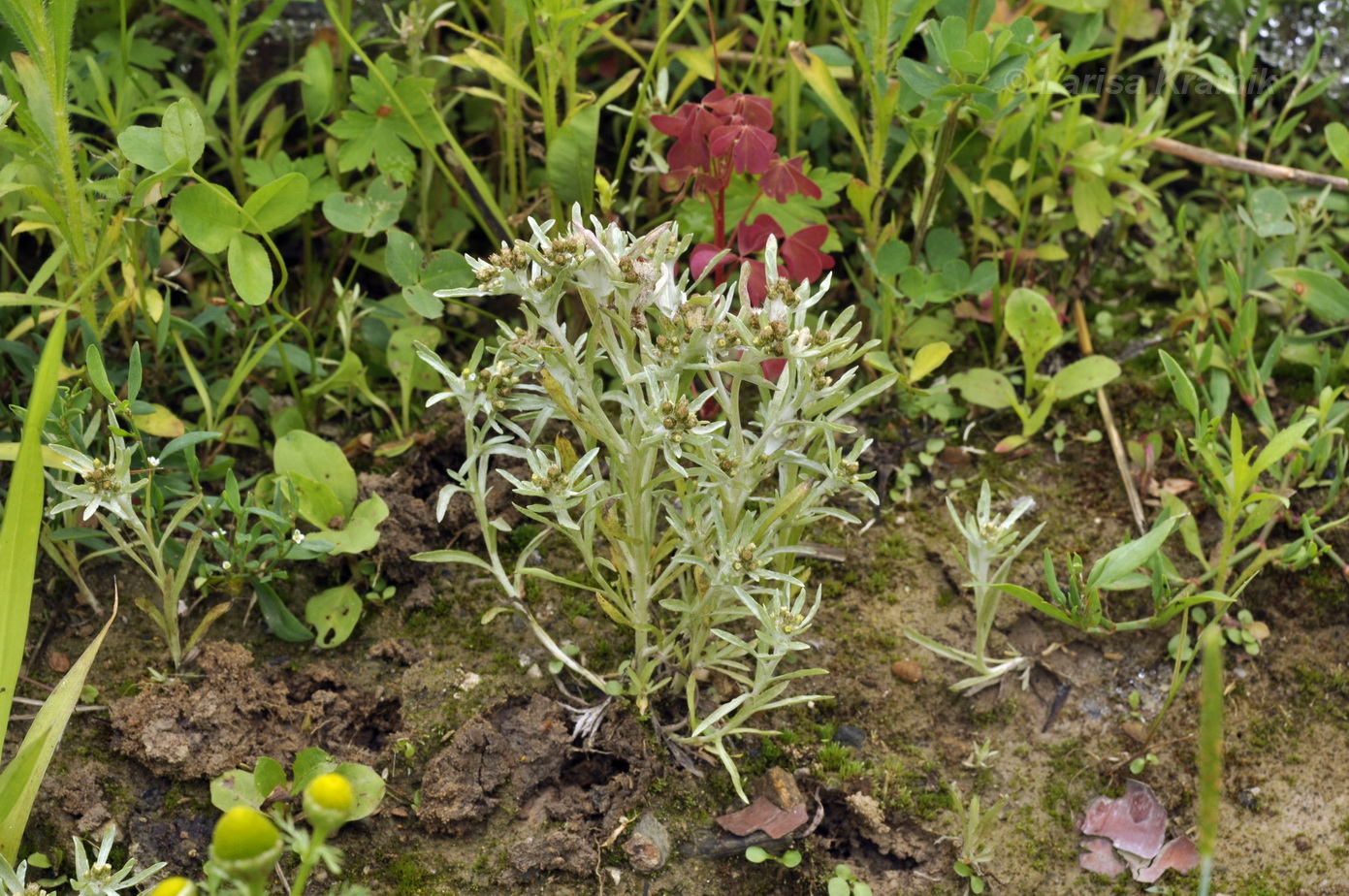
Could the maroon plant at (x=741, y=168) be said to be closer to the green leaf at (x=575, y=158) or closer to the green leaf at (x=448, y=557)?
the green leaf at (x=575, y=158)

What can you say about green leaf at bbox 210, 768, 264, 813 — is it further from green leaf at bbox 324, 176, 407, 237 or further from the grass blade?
the grass blade

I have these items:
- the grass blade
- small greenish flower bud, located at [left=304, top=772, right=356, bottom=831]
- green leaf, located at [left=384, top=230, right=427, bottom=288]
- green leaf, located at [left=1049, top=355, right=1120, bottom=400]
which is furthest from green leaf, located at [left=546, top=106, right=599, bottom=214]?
the grass blade

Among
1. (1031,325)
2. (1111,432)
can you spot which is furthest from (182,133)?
(1111,432)

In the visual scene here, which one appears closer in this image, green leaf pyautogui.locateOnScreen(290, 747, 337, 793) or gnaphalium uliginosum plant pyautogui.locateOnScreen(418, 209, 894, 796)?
gnaphalium uliginosum plant pyautogui.locateOnScreen(418, 209, 894, 796)

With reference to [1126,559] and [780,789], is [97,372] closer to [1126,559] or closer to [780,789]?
[780,789]

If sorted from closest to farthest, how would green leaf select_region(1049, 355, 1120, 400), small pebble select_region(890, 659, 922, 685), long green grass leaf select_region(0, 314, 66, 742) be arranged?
long green grass leaf select_region(0, 314, 66, 742) → small pebble select_region(890, 659, 922, 685) → green leaf select_region(1049, 355, 1120, 400)

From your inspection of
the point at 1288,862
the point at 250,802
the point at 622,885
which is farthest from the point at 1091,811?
the point at 250,802

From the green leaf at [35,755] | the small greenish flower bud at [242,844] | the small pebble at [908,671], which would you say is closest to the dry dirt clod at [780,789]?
the small pebble at [908,671]
